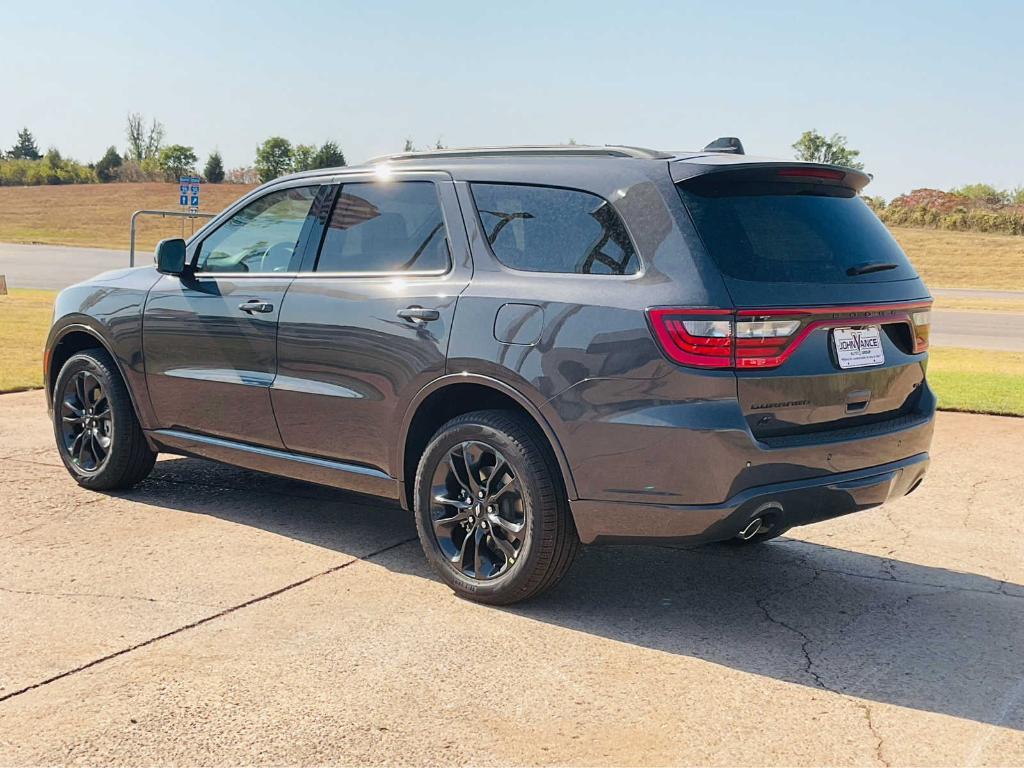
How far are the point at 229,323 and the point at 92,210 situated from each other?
67.8 meters

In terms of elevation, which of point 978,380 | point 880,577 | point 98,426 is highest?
point 98,426

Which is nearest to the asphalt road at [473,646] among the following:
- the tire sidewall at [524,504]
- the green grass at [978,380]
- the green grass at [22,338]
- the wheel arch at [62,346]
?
the tire sidewall at [524,504]

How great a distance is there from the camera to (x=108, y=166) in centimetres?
8694

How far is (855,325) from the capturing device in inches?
174

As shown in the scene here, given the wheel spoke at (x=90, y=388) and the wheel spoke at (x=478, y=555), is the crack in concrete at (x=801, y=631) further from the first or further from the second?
the wheel spoke at (x=90, y=388)

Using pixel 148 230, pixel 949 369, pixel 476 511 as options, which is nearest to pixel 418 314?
pixel 476 511

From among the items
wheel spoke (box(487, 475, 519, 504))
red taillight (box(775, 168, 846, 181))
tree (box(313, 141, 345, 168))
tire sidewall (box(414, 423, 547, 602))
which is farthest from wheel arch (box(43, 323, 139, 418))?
tree (box(313, 141, 345, 168))

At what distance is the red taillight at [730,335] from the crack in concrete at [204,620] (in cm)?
196

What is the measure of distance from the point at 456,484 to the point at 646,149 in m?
1.61

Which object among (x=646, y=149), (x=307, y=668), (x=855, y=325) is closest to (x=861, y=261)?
(x=855, y=325)

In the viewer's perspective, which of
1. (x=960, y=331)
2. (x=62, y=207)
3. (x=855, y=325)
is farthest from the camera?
(x=62, y=207)

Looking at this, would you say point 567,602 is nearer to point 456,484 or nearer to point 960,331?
point 456,484

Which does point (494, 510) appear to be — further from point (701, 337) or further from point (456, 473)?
point (701, 337)

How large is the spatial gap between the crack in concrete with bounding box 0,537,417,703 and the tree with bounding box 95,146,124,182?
87.7m
